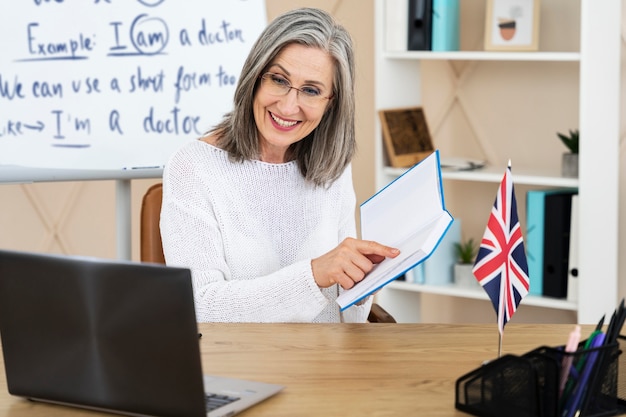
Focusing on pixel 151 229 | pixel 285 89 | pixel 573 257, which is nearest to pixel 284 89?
pixel 285 89

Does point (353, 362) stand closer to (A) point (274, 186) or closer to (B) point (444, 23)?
(A) point (274, 186)

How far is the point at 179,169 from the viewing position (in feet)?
6.08

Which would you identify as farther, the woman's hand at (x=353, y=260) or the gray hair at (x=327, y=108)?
the gray hair at (x=327, y=108)

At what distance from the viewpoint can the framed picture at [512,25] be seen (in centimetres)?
275

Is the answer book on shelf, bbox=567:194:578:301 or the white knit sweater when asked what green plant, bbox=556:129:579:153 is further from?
the white knit sweater

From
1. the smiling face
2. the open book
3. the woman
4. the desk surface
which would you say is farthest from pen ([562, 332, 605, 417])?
the smiling face

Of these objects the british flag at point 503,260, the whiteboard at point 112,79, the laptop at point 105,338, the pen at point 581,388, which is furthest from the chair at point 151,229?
the pen at point 581,388

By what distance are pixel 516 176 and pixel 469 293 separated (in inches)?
14.7

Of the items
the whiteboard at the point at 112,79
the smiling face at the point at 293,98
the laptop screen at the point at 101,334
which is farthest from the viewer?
the whiteboard at the point at 112,79

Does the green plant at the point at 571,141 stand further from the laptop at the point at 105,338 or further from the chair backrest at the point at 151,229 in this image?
the laptop at the point at 105,338

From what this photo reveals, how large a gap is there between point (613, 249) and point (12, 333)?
6.04 ft

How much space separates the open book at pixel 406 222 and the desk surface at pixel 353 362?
82 mm

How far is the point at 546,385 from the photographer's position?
1091 millimetres

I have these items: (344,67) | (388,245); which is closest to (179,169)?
(344,67)
